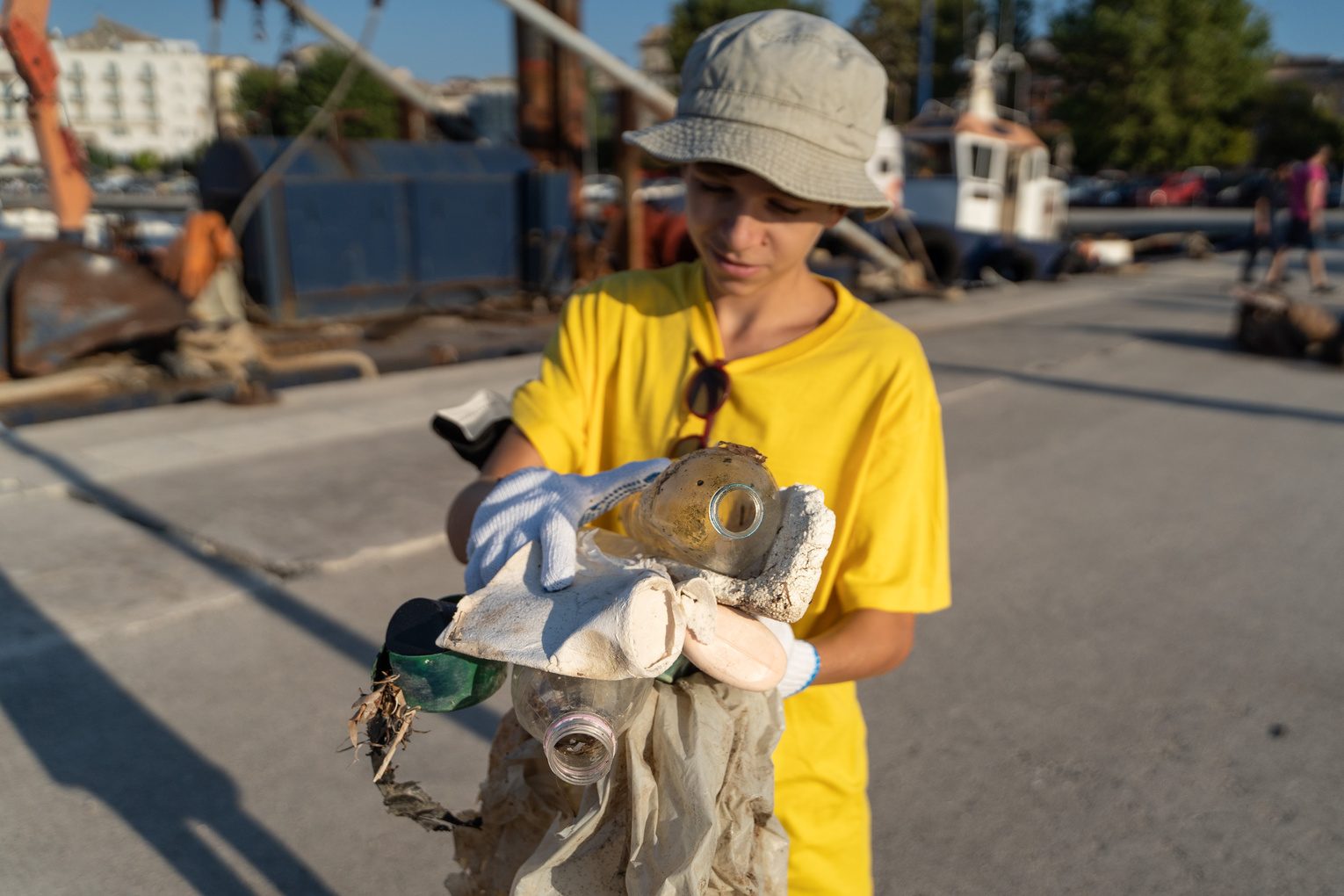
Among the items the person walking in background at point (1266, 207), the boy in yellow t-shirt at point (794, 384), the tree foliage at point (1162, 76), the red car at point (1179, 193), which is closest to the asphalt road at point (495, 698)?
the boy in yellow t-shirt at point (794, 384)

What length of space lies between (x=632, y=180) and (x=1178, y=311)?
23.5ft

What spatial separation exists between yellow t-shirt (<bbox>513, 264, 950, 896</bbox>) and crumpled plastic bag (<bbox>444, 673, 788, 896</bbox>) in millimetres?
235

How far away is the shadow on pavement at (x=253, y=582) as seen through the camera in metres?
3.48

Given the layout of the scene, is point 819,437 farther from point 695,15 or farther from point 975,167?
point 695,15

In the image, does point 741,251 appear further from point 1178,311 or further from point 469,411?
point 1178,311

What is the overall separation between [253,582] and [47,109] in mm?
3698

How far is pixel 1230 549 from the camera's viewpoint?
510cm

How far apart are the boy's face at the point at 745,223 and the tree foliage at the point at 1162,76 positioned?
5581cm

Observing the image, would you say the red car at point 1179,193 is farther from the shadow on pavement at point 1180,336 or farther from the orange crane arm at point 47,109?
the orange crane arm at point 47,109

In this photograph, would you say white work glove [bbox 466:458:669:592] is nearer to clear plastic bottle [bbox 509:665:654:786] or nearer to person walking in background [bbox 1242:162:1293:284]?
clear plastic bottle [bbox 509:665:654:786]

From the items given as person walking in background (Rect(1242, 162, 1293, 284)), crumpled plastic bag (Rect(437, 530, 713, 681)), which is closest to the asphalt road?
crumpled plastic bag (Rect(437, 530, 713, 681))

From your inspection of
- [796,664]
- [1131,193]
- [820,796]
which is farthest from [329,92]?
[796,664]

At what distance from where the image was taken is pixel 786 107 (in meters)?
1.39

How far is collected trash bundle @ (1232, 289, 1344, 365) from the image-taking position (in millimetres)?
10148
